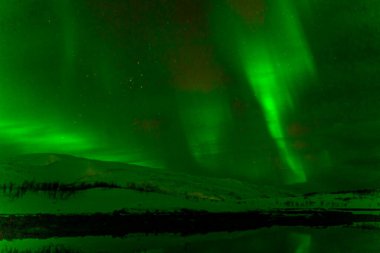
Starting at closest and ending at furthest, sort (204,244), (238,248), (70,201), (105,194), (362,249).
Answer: (362,249) → (238,248) → (204,244) → (70,201) → (105,194)

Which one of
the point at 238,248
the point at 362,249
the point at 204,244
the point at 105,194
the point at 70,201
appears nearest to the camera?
the point at 362,249

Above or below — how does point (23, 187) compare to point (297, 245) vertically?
above

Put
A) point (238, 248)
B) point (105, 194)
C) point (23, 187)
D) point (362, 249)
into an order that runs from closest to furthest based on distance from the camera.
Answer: point (362, 249) → point (238, 248) → point (105, 194) → point (23, 187)

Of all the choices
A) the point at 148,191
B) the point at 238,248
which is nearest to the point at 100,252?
the point at 238,248

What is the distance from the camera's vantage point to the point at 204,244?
36.0 metres

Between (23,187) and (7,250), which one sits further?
(23,187)

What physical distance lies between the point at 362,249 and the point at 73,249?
17.7 metres

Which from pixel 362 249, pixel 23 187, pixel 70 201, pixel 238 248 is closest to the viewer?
pixel 362 249

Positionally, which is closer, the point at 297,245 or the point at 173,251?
the point at 173,251

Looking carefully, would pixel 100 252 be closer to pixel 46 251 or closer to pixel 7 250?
pixel 46 251

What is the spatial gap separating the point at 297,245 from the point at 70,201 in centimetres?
12866

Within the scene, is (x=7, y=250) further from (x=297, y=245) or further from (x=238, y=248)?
(x=297, y=245)

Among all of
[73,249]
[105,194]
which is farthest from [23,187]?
[73,249]

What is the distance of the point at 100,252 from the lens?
3144 centimetres
